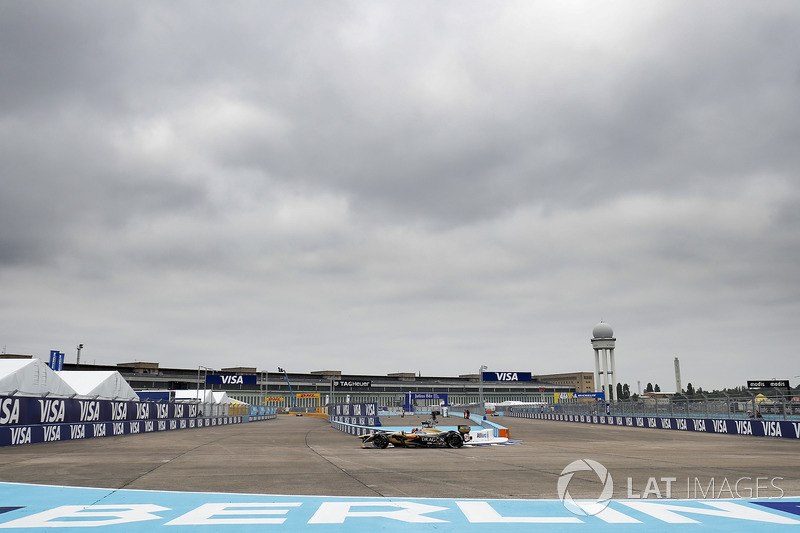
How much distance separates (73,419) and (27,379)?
419 cm

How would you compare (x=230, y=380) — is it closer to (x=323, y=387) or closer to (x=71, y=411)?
(x=323, y=387)

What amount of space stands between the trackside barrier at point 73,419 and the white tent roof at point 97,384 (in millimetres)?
4010

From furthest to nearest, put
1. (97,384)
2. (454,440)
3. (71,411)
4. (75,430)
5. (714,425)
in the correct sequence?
(97,384)
(714,425)
(71,411)
(75,430)
(454,440)

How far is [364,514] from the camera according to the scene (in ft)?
28.2

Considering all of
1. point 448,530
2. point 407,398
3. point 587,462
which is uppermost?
point 448,530

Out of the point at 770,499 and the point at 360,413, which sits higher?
the point at 770,499

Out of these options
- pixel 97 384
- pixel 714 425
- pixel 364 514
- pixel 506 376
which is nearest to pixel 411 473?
pixel 364 514

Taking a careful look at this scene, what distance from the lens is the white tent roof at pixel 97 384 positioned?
4462cm

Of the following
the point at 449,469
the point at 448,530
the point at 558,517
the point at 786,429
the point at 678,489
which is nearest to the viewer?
the point at 448,530

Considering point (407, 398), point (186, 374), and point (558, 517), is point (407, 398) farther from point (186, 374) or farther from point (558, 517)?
point (558, 517)

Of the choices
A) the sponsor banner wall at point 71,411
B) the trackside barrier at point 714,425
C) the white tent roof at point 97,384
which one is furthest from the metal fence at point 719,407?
the white tent roof at point 97,384

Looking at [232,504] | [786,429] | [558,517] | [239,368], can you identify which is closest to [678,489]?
[558,517]

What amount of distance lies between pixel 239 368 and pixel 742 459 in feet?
584

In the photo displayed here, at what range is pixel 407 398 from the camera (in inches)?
6038
